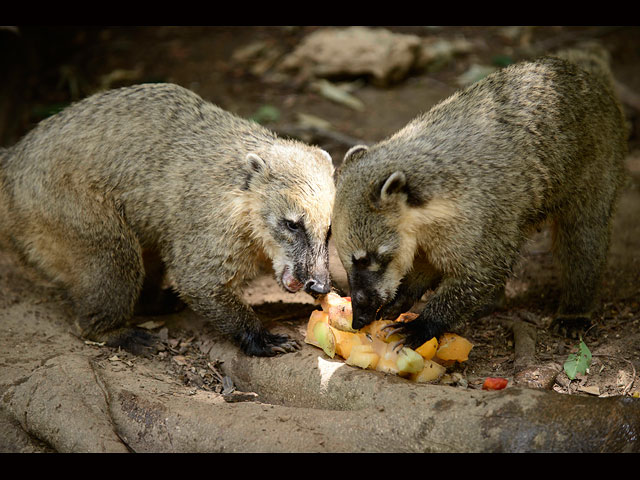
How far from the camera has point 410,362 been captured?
501 cm

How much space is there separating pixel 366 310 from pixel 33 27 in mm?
7351

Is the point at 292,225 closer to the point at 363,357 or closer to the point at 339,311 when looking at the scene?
the point at 339,311

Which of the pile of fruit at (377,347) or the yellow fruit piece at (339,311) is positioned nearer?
the pile of fruit at (377,347)

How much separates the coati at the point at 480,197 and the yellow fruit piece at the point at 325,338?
27 cm

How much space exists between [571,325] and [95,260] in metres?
4.44

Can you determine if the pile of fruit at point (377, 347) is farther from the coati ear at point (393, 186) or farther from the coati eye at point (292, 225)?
the coati ear at point (393, 186)

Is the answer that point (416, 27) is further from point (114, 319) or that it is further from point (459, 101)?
point (114, 319)

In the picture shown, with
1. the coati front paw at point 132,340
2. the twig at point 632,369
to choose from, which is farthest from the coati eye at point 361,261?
the coati front paw at point 132,340

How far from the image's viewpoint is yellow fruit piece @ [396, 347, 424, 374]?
501 centimetres

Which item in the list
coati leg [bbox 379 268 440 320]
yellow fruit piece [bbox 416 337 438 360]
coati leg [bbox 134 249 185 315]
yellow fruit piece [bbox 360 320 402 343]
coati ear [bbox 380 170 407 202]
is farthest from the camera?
coati leg [bbox 134 249 185 315]

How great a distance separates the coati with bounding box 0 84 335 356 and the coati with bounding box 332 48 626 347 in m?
0.53

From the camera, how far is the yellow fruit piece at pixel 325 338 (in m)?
5.33

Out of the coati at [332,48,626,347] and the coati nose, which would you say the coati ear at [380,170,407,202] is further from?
the coati nose

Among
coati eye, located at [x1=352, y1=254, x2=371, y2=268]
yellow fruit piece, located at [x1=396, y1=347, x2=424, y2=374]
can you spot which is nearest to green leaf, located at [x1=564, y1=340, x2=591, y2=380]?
yellow fruit piece, located at [x1=396, y1=347, x2=424, y2=374]
